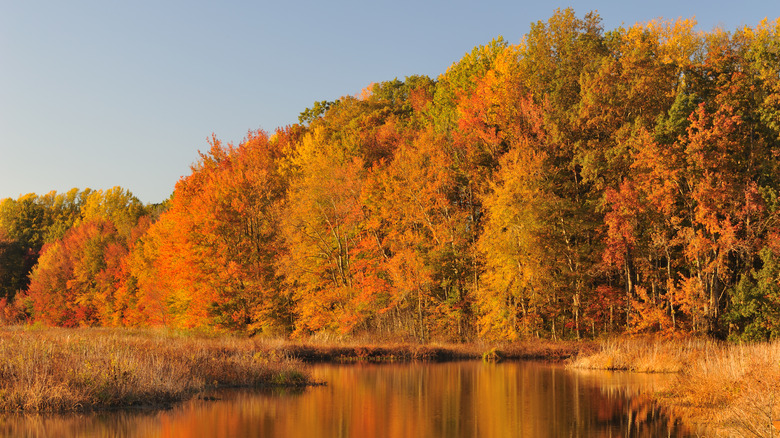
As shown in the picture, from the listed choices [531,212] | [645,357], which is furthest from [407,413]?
[531,212]

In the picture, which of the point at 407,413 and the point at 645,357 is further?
the point at 645,357

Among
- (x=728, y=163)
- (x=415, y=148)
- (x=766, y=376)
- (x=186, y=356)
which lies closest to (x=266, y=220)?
(x=415, y=148)

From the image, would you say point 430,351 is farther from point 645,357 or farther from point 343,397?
point 343,397

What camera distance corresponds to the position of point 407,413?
2077cm

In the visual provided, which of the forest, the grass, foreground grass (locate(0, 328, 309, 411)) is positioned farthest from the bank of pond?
the forest

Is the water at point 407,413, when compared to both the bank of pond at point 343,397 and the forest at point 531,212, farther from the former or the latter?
the forest at point 531,212

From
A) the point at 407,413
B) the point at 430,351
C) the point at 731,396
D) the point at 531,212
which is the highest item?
the point at 531,212

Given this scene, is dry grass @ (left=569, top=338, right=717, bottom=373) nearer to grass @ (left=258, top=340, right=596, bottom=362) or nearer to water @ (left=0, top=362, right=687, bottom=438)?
water @ (left=0, top=362, right=687, bottom=438)

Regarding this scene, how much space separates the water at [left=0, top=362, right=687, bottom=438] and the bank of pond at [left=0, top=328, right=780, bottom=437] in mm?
46

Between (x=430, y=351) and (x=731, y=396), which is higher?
(x=731, y=396)

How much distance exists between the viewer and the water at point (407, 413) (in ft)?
57.1

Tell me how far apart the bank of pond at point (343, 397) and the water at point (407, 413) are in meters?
0.05

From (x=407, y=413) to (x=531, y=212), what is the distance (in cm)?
2254

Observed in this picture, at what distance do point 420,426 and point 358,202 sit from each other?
31.2m
